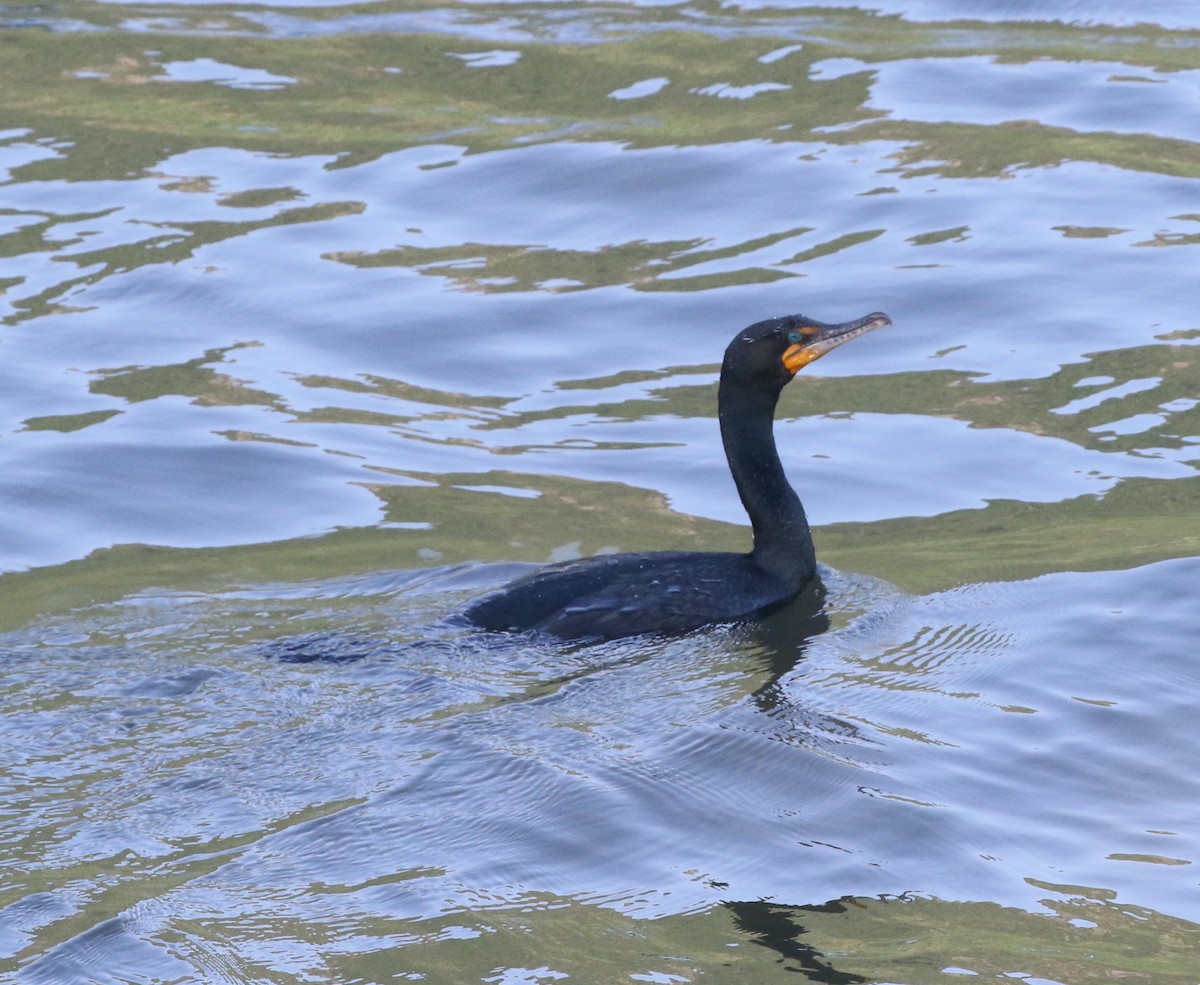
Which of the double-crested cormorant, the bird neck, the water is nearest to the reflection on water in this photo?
the water

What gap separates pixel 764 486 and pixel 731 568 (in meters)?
0.45

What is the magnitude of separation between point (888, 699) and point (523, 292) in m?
6.01

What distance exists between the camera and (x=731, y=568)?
7.83 meters

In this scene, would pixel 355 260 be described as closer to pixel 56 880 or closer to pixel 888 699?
pixel 888 699

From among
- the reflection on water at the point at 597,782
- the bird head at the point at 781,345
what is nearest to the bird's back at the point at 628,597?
the reflection on water at the point at 597,782

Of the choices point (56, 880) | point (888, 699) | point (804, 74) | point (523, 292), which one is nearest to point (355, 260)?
point (523, 292)

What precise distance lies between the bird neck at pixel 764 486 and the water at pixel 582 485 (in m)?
0.33

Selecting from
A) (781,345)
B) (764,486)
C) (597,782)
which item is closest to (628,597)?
(764,486)

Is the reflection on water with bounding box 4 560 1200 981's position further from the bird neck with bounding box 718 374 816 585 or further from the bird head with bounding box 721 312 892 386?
the bird head with bounding box 721 312 892 386

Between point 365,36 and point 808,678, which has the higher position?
point 365,36

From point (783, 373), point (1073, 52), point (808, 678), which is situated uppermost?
point (1073, 52)

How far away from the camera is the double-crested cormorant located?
7457 mm

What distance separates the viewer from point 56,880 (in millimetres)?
5414

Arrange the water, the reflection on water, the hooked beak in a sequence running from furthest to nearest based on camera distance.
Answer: the hooked beak < the water < the reflection on water
